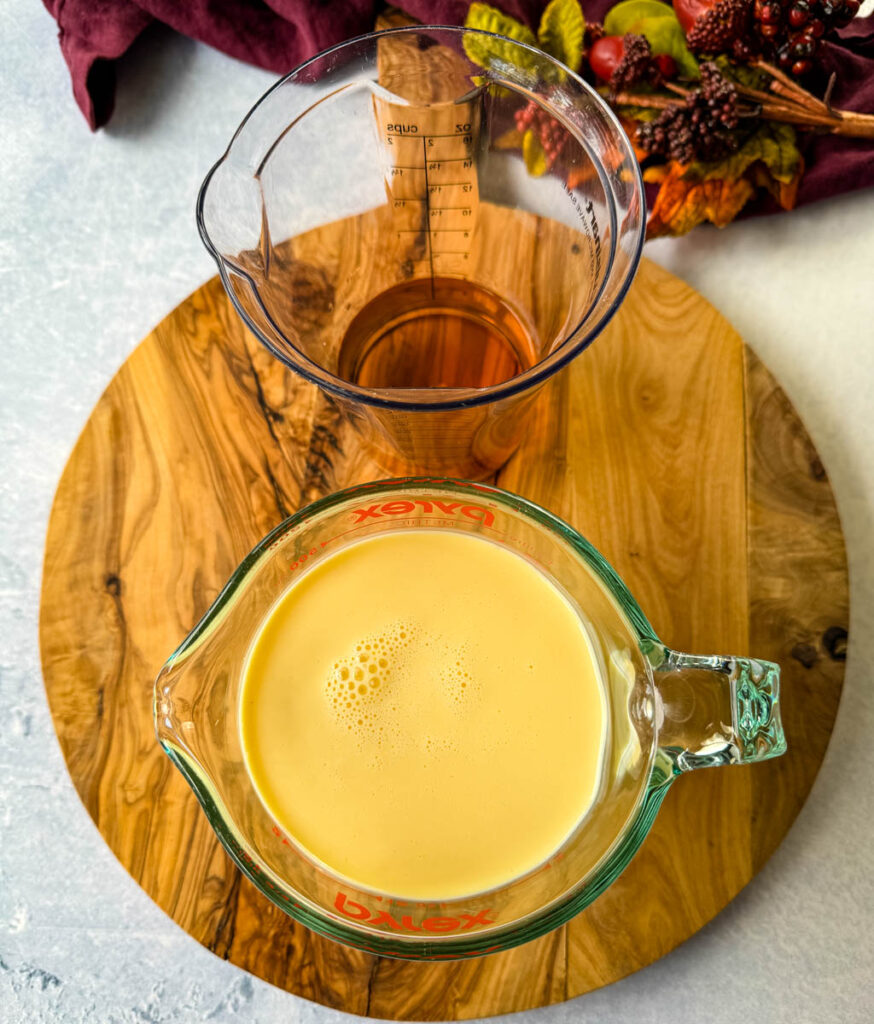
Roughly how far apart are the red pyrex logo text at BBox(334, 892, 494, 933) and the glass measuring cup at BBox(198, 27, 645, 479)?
490 mm

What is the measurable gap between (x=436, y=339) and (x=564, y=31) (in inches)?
18.0

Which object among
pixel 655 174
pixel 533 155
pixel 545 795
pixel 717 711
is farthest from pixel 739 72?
pixel 545 795

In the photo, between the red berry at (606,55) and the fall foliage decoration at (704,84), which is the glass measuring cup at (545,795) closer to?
the fall foliage decoration at (704,84)

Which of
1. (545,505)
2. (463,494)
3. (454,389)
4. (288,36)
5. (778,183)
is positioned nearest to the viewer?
(454,389)

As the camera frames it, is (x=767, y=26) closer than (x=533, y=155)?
No

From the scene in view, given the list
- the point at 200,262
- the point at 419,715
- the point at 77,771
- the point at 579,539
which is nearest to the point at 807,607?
the point at 579,539

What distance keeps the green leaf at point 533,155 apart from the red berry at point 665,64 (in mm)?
305

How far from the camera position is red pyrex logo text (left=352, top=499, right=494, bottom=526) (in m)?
0.91

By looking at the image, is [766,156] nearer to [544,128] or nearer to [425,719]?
→ [544,128]

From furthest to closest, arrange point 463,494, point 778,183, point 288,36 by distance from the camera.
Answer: point 288,36 → point 778,183 → point 463,494

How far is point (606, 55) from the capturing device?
1.11 meters

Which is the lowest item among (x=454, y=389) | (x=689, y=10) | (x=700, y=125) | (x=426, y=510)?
(x=426, y=510)

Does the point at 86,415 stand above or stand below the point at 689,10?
below

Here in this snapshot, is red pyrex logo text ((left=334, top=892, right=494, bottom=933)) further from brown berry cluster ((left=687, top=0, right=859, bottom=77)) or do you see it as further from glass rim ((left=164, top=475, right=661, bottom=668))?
brown berry cluster ((left=687, top=0, right=859, bottom=77))
